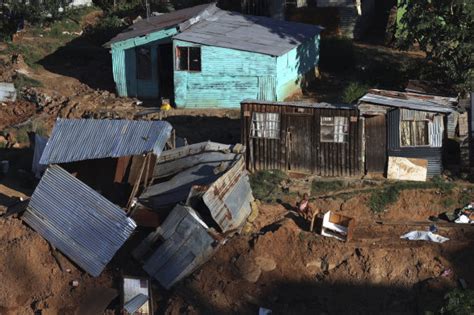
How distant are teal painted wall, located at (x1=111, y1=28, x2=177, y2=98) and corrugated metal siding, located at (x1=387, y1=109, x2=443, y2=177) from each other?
314 inches

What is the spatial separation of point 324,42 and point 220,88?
647cm

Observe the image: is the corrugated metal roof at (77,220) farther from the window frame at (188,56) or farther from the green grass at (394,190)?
the window frame at (188,56)

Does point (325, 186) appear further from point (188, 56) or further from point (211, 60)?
point (188, 56)

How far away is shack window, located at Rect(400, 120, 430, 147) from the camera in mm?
17953

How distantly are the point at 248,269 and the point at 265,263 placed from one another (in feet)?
1.22

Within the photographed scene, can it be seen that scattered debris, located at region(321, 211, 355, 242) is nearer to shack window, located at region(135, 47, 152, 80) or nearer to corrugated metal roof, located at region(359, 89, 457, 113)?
corrugated metal roof, located at region(359, 89, 457, 113)

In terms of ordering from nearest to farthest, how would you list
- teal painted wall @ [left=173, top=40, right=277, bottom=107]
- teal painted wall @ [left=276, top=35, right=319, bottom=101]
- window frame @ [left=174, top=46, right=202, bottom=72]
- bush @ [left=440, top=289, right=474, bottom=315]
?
bush @ [left=440, top=289, right=474, bottom=315] → teal painted wall @ [left=173, top=40, right=277, bottom=107] → window frame @ [left=174, top=46, right=202, bottom=72] → teal painted wall @ [left=276, top=35, right=319, bottom=101]

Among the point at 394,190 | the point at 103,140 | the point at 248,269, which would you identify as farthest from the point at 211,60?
the point at 248,269

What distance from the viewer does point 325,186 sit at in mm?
18000

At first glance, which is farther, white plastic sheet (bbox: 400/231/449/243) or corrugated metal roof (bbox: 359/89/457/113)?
corrugated metal roof (bbox: 359/89/457/113)

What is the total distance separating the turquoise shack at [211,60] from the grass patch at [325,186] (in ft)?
16.6

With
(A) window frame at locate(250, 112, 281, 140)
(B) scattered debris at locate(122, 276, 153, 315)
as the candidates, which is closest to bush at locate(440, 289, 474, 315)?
(B) scattered debris at locate(122, 276, 153, 315)

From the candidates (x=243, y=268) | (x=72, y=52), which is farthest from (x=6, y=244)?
(x=72, y=52)

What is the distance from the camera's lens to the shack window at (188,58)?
22547mm
